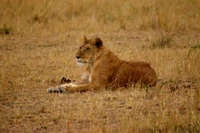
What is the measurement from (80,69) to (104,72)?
6.13 feet

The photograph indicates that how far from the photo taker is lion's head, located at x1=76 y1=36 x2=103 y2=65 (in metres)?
7.68

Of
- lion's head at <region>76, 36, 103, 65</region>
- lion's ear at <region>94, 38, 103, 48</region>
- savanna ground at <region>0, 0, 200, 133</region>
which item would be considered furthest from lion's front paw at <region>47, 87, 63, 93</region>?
lion's ear at <region>94, 38, 103, 48</region>

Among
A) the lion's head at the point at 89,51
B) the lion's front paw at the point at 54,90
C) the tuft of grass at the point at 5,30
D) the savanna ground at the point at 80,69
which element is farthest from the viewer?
the tuft of grass at the point at 5,30

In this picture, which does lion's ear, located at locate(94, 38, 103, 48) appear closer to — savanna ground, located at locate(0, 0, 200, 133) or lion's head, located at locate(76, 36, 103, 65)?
lion's head, located at locate(76, 36, 103, 65)

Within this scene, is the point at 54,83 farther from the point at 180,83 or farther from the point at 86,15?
the point at 86,15

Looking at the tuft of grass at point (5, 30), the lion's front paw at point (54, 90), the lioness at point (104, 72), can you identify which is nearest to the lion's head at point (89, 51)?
the lioness at point (104, 72)

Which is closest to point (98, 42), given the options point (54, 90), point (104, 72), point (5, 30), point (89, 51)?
point (89, 51)

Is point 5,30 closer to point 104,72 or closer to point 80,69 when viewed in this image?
point 80,69

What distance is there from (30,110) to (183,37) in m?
7.39

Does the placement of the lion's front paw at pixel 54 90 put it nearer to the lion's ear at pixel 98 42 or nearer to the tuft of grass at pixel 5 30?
the lion's ear at pixel 98 42

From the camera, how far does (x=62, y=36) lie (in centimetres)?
1266

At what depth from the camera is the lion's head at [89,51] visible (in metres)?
7.68

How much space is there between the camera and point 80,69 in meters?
9.26

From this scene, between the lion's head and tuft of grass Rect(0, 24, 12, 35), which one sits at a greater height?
tuft of grass Rect(0, 24, 12, 35)
